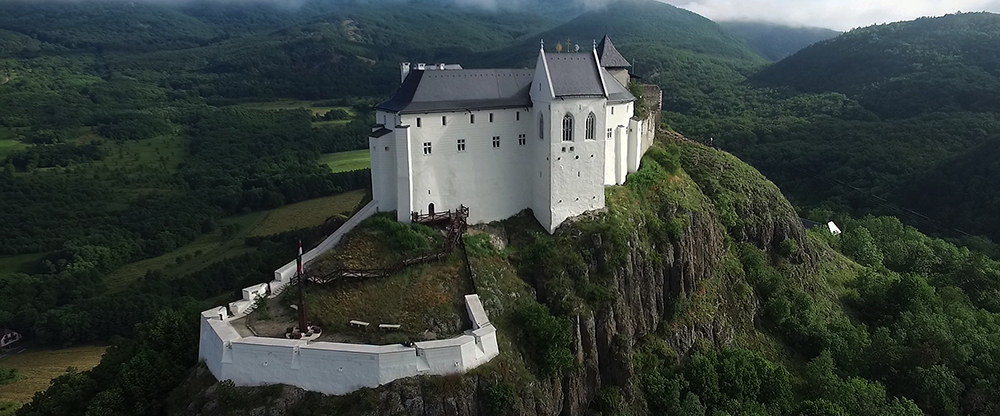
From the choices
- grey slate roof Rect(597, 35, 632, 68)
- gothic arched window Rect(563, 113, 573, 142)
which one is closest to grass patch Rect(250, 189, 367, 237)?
grey slate roof Rect(597, 35, 632, 68)

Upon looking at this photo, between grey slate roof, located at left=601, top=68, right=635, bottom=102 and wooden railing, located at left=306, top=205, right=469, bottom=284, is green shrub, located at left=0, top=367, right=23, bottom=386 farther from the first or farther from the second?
grey slate roof, located at left=601, top=68, right=635, bottom=102

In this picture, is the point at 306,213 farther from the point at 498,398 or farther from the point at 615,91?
the point at 498,398

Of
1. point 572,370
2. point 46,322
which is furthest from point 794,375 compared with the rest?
point 46,322

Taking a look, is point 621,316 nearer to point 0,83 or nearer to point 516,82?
point 516,82

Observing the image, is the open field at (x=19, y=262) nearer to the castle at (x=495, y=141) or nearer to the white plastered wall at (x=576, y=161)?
the castle at (x=495, y=141)

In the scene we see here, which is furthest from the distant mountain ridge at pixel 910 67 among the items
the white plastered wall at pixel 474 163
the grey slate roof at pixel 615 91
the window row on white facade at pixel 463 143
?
the white plastered wall at pixel 474 163

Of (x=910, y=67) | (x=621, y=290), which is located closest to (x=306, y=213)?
(x=621, y=290)
